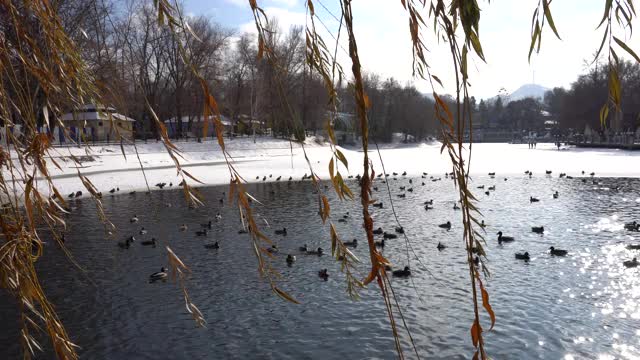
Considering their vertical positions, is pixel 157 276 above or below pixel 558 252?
below

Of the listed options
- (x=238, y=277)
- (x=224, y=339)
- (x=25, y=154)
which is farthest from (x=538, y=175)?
(x=25, y=154)

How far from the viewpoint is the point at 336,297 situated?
30.1 feet

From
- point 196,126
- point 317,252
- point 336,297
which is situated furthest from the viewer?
point 196,126

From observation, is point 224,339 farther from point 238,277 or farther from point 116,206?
point 116,206

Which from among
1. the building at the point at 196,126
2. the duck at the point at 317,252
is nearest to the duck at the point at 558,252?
the duck at the point at 317,252

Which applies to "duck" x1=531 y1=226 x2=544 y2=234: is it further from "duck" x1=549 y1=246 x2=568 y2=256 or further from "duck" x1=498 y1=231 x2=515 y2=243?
"duck" x1=549 y1=246 x2=568 y2=256

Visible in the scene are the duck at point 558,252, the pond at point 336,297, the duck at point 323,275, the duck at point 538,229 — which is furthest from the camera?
the duck at point 538,229

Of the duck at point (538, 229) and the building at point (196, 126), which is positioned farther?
the duck at point (538, 229)

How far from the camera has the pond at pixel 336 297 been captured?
7.22 m

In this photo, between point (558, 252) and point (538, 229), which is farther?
point (538, 229)

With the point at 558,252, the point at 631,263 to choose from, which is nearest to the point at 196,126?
the point at 558,252

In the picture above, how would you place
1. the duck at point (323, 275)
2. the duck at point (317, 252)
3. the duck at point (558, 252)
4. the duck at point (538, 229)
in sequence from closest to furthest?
the duck at point (323, 275), the duck at point (558, 252), the duck at point (317, 252), the duck at point (538, 229)

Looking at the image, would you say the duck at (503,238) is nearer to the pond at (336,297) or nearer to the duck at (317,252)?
the pond at (336,297)

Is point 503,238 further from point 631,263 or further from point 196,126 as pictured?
point 196,126
